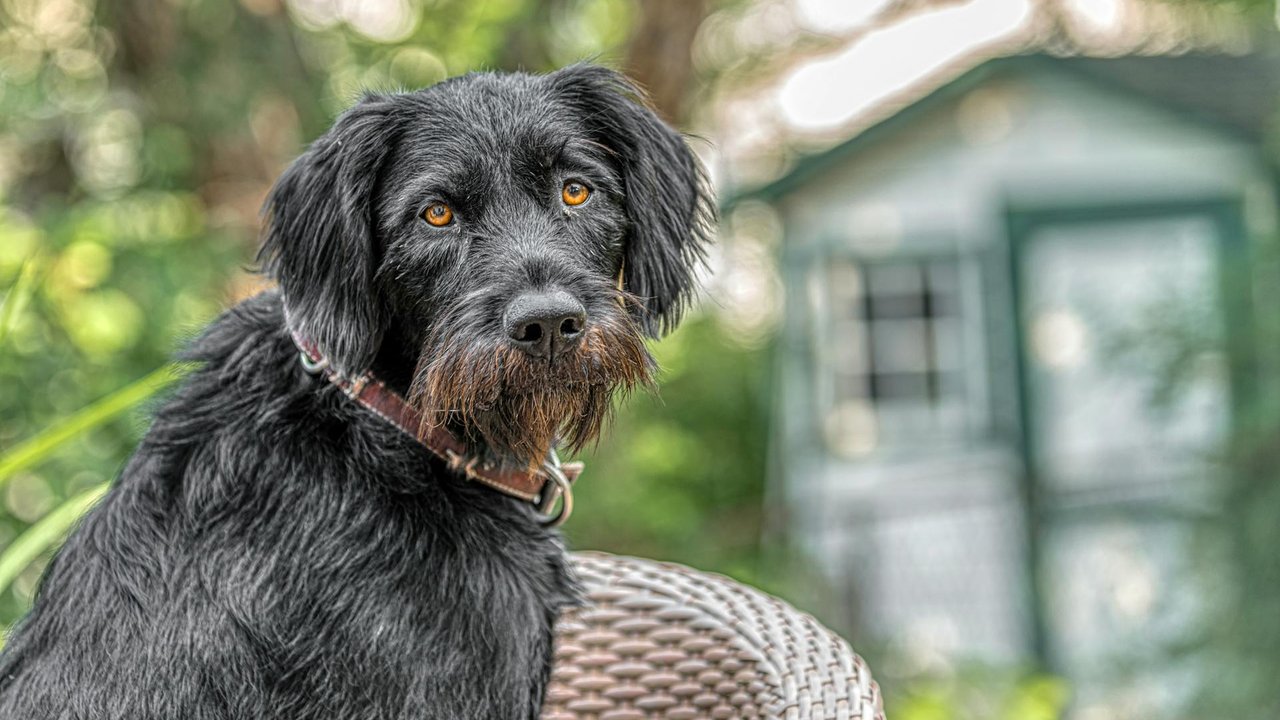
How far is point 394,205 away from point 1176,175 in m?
7.48

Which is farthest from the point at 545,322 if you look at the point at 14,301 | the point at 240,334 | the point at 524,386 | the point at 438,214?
the point at 14,301

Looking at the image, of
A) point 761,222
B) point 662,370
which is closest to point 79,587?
point 662,370

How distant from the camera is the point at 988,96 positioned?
8570 millimetres

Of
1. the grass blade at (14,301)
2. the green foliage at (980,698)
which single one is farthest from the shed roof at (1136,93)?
the grass blade at (14,301)

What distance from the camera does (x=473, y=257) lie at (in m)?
1.84

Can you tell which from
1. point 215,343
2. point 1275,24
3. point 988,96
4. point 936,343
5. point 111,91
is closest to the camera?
point 215,343

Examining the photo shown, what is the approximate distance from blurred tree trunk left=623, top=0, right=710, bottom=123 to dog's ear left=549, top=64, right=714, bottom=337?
440 cm

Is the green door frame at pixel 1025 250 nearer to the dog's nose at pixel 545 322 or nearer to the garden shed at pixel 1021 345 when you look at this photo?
the garden shed at pixel 1021 345

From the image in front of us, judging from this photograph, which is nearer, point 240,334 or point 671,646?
point 240,334

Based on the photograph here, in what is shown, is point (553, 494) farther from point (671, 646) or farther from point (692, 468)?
point (692, 468)

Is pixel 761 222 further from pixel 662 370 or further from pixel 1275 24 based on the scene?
pixel 662 370

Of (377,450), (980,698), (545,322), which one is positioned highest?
(545,322)

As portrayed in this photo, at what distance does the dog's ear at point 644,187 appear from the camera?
2.08 metres

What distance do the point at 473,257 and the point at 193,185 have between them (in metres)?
4.30
